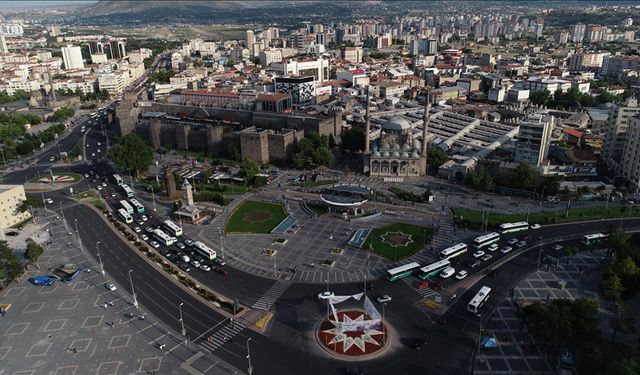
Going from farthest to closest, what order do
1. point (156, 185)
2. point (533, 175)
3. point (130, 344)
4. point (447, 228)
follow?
point (156, 185) < point (533, 175) < point (447, 228) < point (130, 344)

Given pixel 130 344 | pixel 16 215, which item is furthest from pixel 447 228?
pixel 16 215

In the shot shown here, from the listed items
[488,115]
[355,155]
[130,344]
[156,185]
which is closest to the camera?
[130,344]

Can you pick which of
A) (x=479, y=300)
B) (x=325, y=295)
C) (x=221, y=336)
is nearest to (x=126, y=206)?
(x=221, y=336)

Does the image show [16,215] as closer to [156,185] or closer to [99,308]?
[156,185]

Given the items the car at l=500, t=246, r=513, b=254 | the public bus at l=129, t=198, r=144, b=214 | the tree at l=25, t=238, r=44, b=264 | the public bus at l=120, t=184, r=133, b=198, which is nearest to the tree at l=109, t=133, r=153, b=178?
the public bus at l=120, t=184, r=133, b=198

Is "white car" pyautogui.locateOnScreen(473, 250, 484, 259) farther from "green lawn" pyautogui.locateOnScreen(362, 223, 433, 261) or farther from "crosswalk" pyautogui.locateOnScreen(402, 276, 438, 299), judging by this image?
"crosswalk" pyautogui.locateOnScreen(402, 276, 438, 299)

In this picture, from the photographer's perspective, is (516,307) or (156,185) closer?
(516,307)
